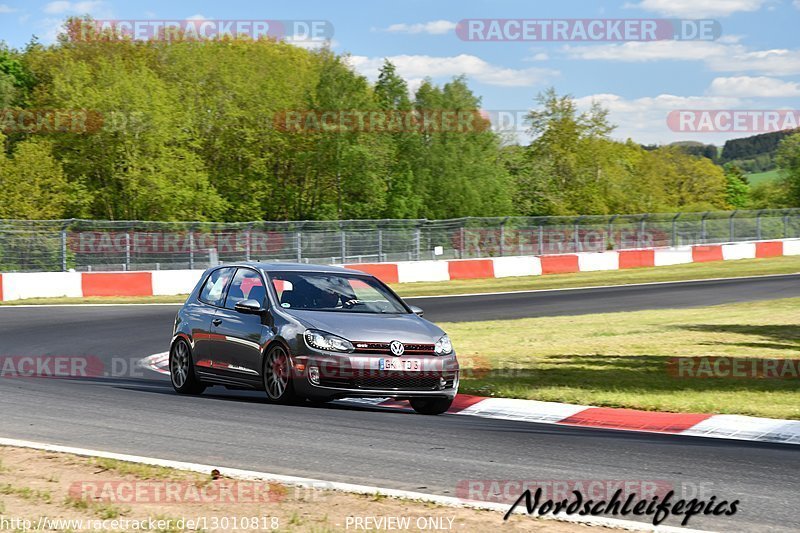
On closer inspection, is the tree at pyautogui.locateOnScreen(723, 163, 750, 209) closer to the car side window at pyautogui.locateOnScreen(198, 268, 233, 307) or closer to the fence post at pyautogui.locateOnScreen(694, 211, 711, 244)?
the fence post at pyautogui.locateOnScreen(694, 211, 711, 244)

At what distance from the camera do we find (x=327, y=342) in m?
10.3

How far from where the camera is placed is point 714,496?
6.58 meters

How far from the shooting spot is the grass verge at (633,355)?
11453mm

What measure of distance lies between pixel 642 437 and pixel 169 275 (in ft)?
72.7

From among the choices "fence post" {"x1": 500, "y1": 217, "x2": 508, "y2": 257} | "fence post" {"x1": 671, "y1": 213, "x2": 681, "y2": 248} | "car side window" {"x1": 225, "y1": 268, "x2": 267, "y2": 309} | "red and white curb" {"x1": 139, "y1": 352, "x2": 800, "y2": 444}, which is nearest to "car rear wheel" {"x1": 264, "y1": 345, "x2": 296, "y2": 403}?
"car side window" {"x1": 225, "y1": 268, "x2": 267, "y2": 309}

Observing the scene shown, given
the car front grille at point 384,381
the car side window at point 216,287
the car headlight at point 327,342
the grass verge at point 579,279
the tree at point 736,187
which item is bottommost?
the grass verge at point 579,279

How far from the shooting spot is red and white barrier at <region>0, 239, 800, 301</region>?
28234 millimetres

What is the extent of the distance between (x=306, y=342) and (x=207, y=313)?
6.88 ft

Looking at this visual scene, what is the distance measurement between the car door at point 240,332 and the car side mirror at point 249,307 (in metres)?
0.09

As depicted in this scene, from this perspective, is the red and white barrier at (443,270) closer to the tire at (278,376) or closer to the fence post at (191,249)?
the fence post at (191,249)

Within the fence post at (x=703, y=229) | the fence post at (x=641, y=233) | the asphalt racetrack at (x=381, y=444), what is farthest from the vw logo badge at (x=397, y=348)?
the fence post at (x=703, y=229)

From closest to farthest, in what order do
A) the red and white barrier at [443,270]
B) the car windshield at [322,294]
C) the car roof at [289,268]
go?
the car windshield at [322,294] → the car roof at [289,268] → the red and white barrier at [443,270]

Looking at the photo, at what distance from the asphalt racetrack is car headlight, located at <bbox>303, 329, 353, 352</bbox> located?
608mm

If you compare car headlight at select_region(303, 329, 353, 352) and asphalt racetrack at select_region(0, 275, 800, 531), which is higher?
car headlight at select_region(303, 329, 353, 352)
